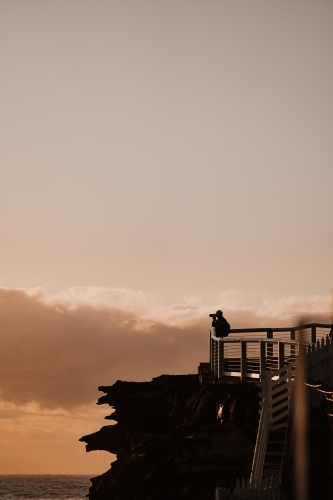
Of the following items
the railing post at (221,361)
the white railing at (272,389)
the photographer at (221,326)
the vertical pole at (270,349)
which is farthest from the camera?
the photographer at (221,326)

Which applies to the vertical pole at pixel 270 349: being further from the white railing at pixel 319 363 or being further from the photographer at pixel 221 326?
the white railing at pixel 319 363

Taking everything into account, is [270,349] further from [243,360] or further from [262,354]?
[262,354]

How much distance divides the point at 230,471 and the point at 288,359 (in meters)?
4.77

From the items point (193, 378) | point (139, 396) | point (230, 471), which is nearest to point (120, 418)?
point (139, 396)

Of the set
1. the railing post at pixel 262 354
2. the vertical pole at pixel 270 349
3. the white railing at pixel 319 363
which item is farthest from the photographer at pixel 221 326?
the white railing at pixel 319 363

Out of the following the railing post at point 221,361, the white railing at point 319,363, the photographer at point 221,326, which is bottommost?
the white railing at point 319,363

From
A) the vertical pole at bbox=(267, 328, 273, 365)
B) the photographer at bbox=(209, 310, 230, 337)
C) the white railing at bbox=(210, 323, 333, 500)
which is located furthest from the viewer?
the photographer at bbox=(209, 310, 230, 337)

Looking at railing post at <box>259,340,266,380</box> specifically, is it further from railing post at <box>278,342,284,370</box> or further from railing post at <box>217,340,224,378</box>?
railing post at <box>217,340,224,378</box>

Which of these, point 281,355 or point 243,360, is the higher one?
point 243,360

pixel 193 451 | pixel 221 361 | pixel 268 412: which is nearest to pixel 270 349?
pixel 221 361

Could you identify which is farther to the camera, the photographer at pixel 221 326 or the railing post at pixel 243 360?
the photographer at pixel 221 326

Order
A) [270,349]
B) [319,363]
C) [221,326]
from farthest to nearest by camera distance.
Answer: [221,326] < [270,349] < [319,363]

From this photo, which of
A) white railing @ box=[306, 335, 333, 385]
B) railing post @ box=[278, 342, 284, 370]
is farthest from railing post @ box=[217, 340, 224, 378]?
white railing @ box=[306, 335, 333, 385]

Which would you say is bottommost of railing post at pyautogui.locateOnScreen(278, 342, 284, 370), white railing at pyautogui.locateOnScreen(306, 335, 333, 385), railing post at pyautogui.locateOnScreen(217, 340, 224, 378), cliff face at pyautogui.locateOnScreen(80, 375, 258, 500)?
cliff face at pyautogui.locateOnScreen(80, 375, 258, 500)
